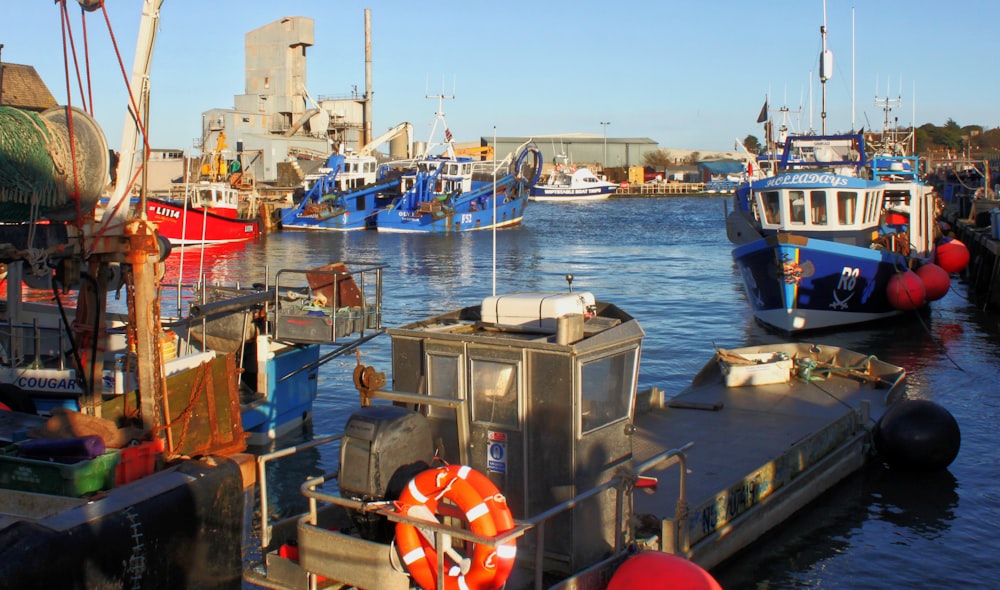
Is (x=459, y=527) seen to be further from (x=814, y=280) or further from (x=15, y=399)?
(x=814, y=280)

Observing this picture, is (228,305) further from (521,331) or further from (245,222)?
(245,222)

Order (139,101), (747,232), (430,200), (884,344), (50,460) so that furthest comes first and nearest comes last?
1. (430,200)
2. (747,232)
3. (884,344)
4. (139,101)
5. (50,460)

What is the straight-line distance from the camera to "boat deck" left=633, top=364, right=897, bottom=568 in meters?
10.3

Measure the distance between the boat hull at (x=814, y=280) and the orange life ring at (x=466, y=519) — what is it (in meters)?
20.4

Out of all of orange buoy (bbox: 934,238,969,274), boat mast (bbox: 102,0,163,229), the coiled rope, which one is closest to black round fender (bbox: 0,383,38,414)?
the coiled rope

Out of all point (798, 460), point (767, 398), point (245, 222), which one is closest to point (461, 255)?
point (245, 222)

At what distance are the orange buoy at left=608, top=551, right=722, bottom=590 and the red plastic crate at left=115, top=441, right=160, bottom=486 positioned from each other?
16.7ft

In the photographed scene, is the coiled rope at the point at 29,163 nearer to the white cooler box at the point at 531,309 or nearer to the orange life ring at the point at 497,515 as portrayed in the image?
the white cooler box at the point at 531,309

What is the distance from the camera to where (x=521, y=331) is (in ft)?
27.6

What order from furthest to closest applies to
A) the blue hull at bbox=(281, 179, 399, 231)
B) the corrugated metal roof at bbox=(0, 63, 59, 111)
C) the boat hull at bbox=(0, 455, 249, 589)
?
the blue hull at bbox=(281, 179, 399, 231), the corrugated metal roof at bbox=(0, 63, 59, 111), the boat hull at bbox=(0, 455, 249, 589)

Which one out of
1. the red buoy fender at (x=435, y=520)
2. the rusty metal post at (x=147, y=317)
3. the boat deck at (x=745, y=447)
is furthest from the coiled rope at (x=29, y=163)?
the boat deck at (x=745, y=447)

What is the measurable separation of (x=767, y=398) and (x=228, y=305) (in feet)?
28.0

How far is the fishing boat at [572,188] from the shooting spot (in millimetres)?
116188

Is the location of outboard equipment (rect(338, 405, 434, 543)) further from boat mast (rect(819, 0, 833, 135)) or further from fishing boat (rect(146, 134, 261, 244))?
fishing boat (rect(146, 134, 261, 244))
